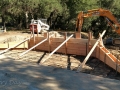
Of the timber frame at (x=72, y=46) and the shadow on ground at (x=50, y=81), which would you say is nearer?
the shadow on ground at (x=50, y=81)

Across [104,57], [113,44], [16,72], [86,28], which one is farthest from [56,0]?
[16,72]

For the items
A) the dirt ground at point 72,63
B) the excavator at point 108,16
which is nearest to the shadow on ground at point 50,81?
the dirt ground at point 72,63

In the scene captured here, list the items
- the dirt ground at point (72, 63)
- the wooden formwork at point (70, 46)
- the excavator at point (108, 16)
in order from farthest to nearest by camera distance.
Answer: the excavator at point (108, 16) < the wooden formwork at point (70, 46) < the dirt ground at point (72, 63)

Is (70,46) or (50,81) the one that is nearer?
(50,81)

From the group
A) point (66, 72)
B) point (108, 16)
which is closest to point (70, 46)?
point (108, 16)

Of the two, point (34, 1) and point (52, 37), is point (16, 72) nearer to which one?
point (52, 37)

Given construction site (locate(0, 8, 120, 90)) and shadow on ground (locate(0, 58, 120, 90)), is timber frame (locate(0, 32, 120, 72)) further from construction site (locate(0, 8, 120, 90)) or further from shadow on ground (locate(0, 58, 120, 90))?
shadow on ground (locate(0, 58, 120, 90))

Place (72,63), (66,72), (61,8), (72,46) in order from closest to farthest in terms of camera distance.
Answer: (66,72), (72,63), (72,46), (61,8)

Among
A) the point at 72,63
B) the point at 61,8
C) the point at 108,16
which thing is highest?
the point at 61,8

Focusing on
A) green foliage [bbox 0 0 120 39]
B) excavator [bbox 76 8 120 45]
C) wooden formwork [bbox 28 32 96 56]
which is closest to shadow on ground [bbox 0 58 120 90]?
wooden formwork [bbox 28 32 96 56]

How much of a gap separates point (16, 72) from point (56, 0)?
813 inches

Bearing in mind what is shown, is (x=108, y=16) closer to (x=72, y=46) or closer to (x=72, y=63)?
(x=72, y=46)

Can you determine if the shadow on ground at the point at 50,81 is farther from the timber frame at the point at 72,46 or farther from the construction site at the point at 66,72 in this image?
the timber frame at the point at 72,46

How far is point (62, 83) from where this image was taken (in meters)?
4.36
